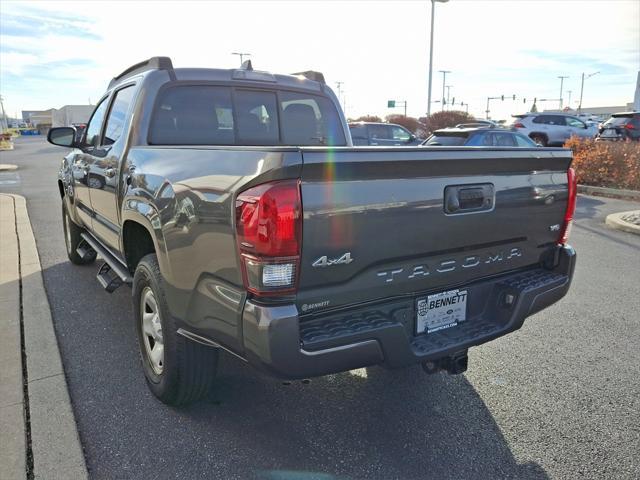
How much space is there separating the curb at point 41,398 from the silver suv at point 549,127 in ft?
69.3

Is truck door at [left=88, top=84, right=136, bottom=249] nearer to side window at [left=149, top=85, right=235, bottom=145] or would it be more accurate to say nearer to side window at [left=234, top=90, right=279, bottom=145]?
side window at [left=149, top=85, right=235, bottom=145]

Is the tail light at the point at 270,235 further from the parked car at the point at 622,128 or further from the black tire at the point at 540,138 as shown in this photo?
the black tire at the point at 540,138

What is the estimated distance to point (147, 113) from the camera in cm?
354

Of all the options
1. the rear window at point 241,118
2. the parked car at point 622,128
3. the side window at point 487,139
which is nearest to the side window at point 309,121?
the rear window at point 241,118

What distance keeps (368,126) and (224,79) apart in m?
13.5

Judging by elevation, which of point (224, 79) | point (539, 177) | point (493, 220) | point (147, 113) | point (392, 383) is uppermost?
point (224, 79)

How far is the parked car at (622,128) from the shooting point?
19828mm

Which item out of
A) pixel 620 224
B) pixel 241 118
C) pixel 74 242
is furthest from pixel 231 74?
pixel 620 224

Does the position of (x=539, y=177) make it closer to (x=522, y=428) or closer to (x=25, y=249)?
(x=522, y=428)

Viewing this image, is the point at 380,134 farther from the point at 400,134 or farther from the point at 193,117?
the point at 193,117

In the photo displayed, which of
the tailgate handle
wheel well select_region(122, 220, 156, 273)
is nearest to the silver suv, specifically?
the tailgate handle

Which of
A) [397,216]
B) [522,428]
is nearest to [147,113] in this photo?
[397,216]

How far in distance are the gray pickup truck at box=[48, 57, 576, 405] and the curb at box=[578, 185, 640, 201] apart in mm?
9976

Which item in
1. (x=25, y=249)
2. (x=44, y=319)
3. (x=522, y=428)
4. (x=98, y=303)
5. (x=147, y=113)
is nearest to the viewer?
(x=522, y=428)
